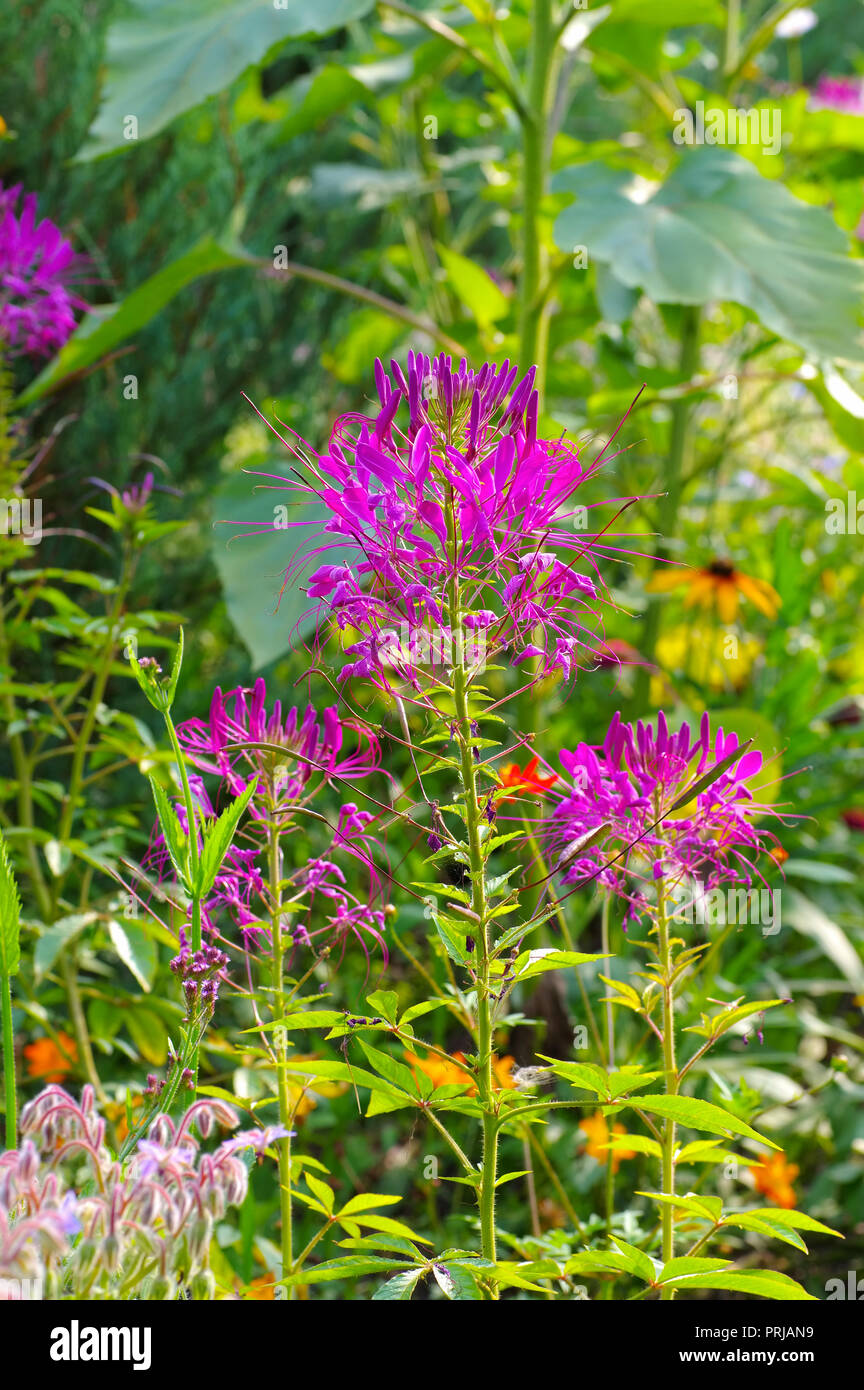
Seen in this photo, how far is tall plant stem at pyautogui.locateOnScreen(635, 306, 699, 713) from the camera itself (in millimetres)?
1576

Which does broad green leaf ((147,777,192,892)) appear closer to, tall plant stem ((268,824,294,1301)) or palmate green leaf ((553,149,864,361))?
tall plant stem ((268,824,294,1301))

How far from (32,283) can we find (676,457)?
2.93 ft

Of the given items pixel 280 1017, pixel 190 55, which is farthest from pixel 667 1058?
pixel 190 55

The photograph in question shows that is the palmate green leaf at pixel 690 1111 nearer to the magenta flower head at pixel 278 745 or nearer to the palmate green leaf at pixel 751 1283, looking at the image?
the palmate green leaf at pixel 751 1283

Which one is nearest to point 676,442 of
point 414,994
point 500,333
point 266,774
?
point 500,333

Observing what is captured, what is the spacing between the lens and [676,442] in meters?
1.64

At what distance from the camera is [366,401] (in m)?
0.99

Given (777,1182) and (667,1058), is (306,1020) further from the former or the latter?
(777,1182)

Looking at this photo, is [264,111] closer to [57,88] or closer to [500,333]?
[57,88]

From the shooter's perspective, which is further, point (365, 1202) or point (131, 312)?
point (131, 312)

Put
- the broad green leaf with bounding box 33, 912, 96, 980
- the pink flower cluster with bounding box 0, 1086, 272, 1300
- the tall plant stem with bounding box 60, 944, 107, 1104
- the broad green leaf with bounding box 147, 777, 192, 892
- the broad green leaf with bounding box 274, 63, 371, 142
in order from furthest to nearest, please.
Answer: the broad green leaf with bounding box 274, 63, 371, 142
the tall plant stem with bounding box 60, 944, 107, 1104
the broad green leaf with bounding box 33, 912, 96, 980
the broad green leaf with bounding box 147, 777, 192, 892
the pink flower cluster with bounding box 0, 1086, 272, 1300

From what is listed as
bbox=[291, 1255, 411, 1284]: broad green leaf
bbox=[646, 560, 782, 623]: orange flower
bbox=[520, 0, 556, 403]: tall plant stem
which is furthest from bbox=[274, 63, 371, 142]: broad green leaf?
bbox=[291, 1255, 411, 1284]: broad green leaf

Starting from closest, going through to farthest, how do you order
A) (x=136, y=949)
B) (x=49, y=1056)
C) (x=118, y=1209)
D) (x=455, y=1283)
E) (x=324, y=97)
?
(x=118, y=1209) → (x=455, y=1283) → (x=136, y=949) → (x=49, y=1056) → (x=324, y=97)

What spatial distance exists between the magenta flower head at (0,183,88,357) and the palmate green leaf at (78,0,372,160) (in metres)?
0.10
